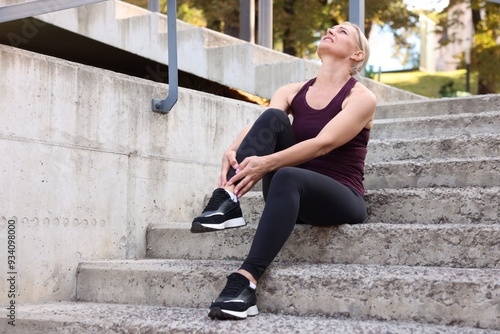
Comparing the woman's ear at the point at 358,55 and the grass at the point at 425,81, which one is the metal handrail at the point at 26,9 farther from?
the grass at the point at 425,81

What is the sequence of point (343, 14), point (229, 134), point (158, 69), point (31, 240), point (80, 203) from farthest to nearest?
point (343, 14)
point (158, 69)
point (229, 134)
point (80, 203)
point (31, 240)

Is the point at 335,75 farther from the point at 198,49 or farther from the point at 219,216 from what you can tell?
the point at 198,49

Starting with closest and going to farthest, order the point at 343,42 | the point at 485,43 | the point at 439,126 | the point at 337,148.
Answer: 1. the point at 337,148
2. the point at 343,42
3. the point at 439,126
4. the point at 485,43

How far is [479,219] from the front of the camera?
288 cm

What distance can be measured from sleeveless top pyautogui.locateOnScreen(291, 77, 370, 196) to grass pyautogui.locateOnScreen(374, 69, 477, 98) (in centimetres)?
1386

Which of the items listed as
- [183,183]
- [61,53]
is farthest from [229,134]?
[61,53]

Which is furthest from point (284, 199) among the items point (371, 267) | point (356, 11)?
point (356, 11)

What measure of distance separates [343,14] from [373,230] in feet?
26.1

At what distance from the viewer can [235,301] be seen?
97.0 inches

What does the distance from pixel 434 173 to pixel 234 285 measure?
1256 millimetres

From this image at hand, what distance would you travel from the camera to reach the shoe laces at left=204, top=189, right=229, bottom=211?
2719 mm

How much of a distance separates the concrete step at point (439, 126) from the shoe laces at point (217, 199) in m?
1.62

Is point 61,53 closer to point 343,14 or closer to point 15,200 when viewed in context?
point 15,200

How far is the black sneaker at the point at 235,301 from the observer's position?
2.45 m
